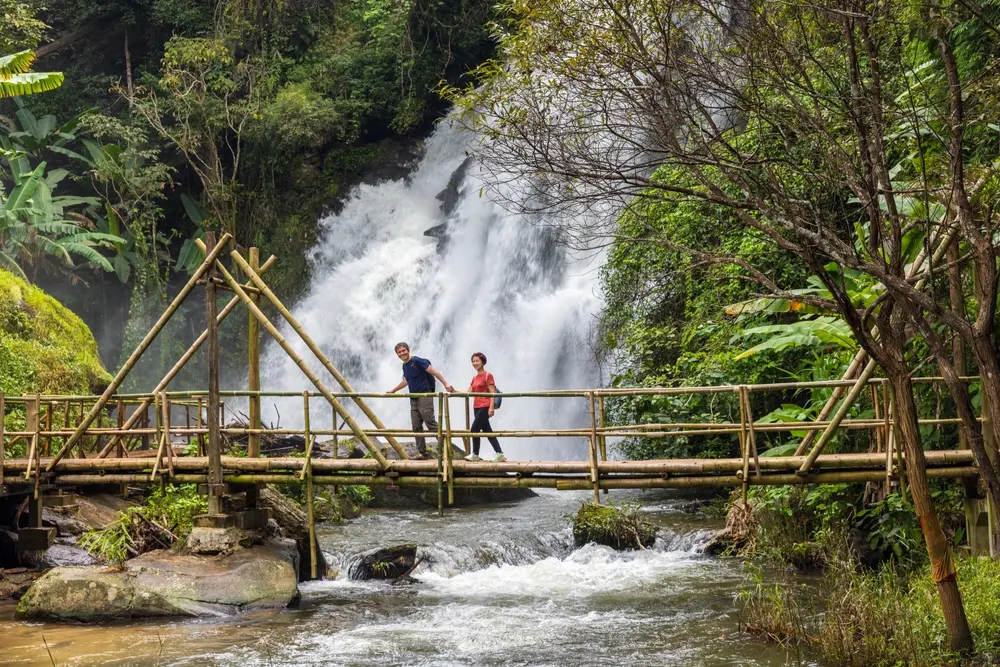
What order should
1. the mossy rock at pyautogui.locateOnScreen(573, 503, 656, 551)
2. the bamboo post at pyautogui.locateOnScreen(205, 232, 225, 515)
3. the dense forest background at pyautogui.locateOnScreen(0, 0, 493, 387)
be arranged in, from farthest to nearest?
the dense forest background at pyautogui.locateOnScreen(0, 0, 493, 387) → the mossy rock at pyautogui.locateOnScreen(573, 503, 656, 551) → the bamboo post at pyautogui.locateOnScreen(205, 232, 225, 515)

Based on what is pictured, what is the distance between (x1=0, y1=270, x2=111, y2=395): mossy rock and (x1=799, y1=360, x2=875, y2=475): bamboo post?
12.1m

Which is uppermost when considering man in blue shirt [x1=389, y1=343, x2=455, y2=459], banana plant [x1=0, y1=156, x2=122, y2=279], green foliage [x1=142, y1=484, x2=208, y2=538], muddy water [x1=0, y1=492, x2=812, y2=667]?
banana plant [x1=0, y1=156, x2=122, y2=279]

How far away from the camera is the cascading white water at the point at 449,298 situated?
20312 millimetres

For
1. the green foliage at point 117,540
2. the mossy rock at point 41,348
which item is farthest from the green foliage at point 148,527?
the mossy rock at point 41,348

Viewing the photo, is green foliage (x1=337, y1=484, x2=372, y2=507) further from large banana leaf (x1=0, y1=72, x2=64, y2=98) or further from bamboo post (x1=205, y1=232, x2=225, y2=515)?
large banana leaf (x1=0, y1=72, x2=64, y2=98)

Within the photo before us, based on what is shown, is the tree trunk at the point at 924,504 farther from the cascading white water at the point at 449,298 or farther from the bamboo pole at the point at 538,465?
the cascading white water at the point at 449,298

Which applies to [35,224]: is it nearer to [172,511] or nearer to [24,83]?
[24,83]

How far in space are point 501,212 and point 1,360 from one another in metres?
11.9

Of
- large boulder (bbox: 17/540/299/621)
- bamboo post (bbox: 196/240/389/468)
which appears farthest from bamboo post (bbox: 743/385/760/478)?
large boulder (bbox: 17/540/299/621)

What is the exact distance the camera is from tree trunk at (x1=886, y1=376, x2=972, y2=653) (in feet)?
20.9

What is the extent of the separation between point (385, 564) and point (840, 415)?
18.9 ft

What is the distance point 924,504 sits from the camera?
21.3 feet

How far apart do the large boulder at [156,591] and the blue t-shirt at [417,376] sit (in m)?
2.86

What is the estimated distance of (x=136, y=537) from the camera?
36.7 feet
